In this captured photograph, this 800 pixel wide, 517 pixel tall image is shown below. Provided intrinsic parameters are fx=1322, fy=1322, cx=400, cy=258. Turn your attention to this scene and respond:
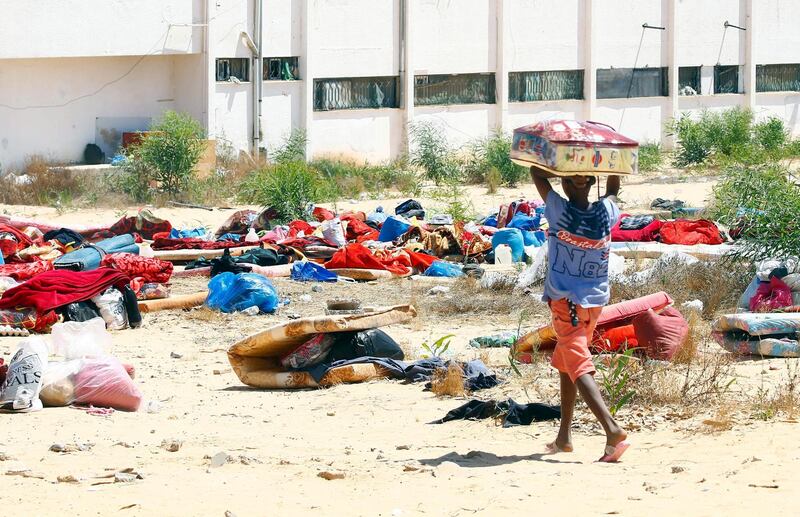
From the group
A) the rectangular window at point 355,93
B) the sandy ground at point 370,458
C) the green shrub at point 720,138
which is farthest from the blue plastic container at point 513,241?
the green shrub at point 720,138

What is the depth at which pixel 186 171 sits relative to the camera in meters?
20.7

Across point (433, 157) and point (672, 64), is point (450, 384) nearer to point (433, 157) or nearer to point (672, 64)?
point (433, 157)

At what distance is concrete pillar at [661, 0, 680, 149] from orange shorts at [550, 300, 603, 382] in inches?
999

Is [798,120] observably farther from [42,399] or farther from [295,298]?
[42,399]

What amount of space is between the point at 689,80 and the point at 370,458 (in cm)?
2665

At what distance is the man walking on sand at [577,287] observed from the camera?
6188 millimetres

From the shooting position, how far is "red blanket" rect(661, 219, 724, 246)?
1515cm

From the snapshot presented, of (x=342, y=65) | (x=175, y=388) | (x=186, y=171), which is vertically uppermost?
(x=342, y=65)

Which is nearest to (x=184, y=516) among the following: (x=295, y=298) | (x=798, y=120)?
(x=295, y=298)

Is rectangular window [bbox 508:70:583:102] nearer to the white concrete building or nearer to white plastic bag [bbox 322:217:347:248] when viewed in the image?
the white concrete building

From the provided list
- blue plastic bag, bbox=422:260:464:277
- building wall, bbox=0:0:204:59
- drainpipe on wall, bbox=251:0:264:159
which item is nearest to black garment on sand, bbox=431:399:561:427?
blue plastic bag, bbox=422:260:464:277

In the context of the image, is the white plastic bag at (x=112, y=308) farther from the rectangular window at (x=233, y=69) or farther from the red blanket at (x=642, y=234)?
the rectangular window at (x=233, y=69)

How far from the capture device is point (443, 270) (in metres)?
14.1

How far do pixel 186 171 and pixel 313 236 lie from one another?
5.61 metres
